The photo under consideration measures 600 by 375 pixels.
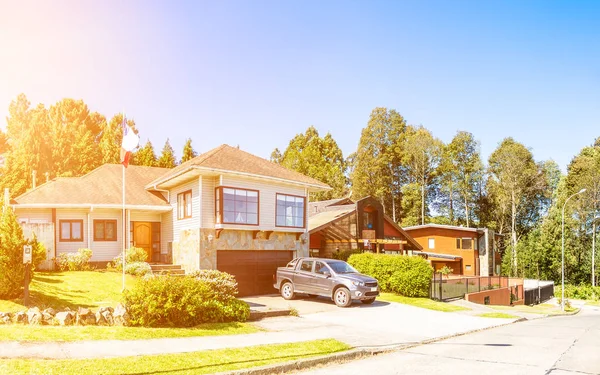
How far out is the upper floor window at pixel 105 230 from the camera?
24.8m

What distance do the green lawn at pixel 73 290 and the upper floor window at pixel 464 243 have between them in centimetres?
3639

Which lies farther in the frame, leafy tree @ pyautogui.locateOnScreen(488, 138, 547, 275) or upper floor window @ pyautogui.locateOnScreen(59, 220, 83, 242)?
leafy tree @ pyautogui.locateOnScreen(488, 138, 547, 275)

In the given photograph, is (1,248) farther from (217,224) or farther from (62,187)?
(62,187)

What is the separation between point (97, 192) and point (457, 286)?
20.3 metres

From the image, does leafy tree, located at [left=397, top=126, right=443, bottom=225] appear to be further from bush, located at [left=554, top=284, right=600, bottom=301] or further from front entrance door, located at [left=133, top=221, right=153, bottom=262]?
front entrance door, located at [left=133, top=221, right=153, bottom=262]

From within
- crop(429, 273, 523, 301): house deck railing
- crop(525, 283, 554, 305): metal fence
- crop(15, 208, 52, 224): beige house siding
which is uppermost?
crop(15, 208, 52, 224): beige house siding

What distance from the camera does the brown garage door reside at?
22484 mm

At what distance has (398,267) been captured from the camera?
23.7m

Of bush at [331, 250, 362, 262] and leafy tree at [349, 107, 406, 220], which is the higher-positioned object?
leafy tree at [349, 107, 406, 220]

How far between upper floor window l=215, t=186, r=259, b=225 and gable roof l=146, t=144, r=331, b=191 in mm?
924

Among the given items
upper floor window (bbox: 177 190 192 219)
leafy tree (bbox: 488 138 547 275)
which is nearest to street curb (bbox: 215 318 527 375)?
upper floor window (bbox: 177 190 192 219)

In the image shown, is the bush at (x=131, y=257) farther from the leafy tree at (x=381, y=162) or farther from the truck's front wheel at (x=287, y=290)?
the leafy tree at (x=381, y=162)

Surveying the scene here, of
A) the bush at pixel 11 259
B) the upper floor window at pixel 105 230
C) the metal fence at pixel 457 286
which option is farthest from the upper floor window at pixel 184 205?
the metal fence at pixel 457 286

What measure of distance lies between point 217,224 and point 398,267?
8.93 m
